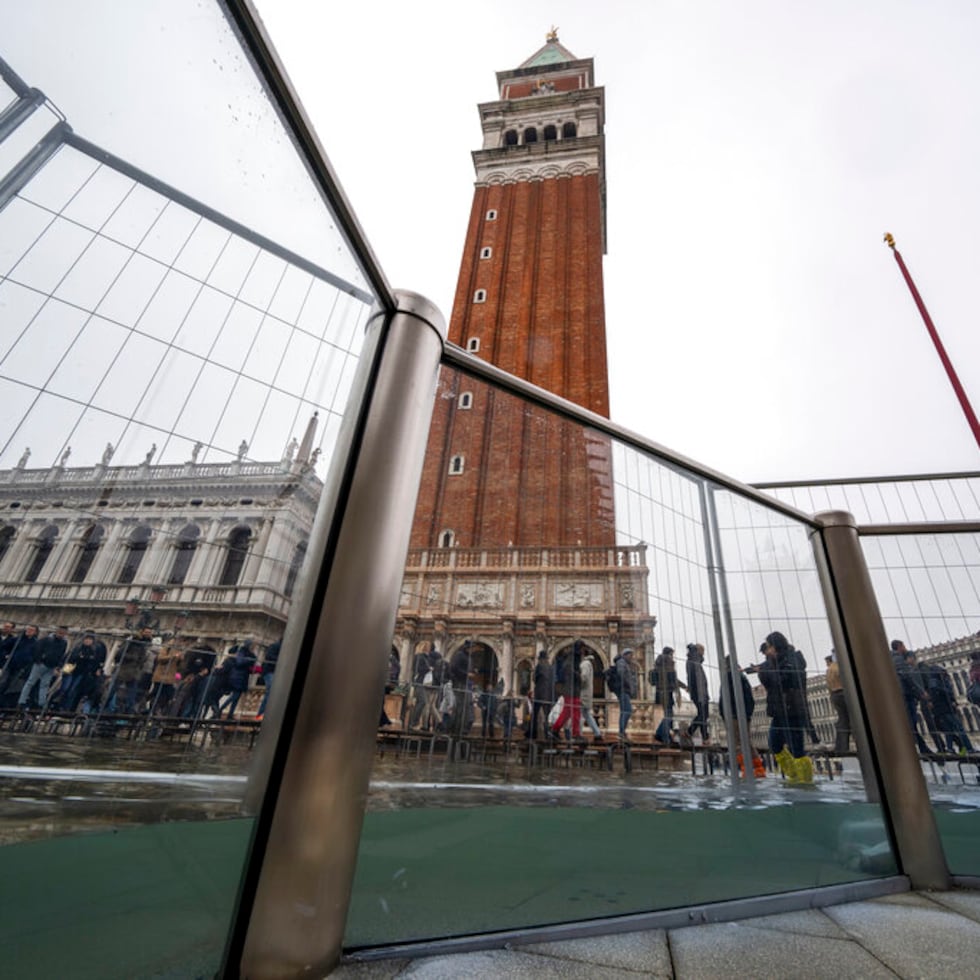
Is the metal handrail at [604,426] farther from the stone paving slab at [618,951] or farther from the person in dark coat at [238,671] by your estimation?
the stone paving slab at [618,951]

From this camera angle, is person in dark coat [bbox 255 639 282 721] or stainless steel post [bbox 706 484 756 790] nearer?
person in dark coat [bbox 255 639 282 721]

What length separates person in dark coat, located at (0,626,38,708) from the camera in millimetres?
872

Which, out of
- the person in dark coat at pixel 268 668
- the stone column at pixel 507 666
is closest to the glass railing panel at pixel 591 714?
the stone column at pixel 507 666

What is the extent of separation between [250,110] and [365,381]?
1.74 feet

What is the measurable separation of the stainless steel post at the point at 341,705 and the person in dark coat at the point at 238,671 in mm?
190

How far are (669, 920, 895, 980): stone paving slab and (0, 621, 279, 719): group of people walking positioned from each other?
3.30 feet

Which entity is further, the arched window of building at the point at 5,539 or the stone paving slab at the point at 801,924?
the stone paving slab at the point at 801,924

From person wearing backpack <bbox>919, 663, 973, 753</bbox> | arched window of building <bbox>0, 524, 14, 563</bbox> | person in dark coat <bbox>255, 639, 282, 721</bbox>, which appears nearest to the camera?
arched window of building <bbox>0, 524, 14, 563</bbox>

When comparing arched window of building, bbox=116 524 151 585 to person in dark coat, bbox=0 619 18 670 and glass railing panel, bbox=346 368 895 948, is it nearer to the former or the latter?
person in dark coat, bbox=0 619 18 670

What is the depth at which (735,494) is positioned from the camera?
Result: 2262 millimetres

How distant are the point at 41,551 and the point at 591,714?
1760 millimetres

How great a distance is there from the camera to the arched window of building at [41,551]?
0.87 metres

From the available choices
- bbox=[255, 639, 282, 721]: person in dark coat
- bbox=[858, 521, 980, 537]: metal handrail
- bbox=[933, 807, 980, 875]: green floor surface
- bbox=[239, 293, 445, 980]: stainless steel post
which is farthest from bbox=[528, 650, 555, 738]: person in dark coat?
bbox=[858, 521, 980, 537]: metal handrail

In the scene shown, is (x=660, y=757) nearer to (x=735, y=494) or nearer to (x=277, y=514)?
(x=735, y=494)
